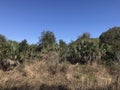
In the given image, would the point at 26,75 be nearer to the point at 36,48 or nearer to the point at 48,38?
the point at 36,48

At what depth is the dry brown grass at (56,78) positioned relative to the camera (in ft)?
25.7

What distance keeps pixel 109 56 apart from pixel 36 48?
575 centimetres

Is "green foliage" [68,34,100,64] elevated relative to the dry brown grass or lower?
elevated

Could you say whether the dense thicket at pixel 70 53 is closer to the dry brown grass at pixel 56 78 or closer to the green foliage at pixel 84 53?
the green foliage at pixel 84 53

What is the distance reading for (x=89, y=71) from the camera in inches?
402

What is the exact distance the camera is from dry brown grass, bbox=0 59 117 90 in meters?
7.83

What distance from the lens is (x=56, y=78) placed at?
9.13m

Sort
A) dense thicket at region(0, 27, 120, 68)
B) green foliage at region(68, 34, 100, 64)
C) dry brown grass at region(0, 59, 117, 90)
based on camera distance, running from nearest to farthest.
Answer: dry brown grass at region(0, 59, 117, 90) < dense thicket at region(0, 27, 120, 68) < green foliage at region(68, 34, 100, 64)

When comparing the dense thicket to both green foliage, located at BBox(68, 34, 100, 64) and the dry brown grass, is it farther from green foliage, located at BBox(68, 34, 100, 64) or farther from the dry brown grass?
the dry brown grass

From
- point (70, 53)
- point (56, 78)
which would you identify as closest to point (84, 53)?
point (70, 53)

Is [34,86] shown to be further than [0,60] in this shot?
No

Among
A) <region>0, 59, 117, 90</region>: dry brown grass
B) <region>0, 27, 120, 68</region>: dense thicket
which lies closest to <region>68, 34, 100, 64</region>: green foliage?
<region>0, 27, 120, 68</region>: dense thicket

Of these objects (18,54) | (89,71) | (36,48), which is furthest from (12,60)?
(89,71)

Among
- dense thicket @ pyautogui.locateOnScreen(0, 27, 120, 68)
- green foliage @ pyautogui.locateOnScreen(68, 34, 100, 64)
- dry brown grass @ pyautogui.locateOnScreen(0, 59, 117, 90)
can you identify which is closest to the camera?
dry brown grass @ pyautogui.locateOnScreen(0, 59, 117, 90)
